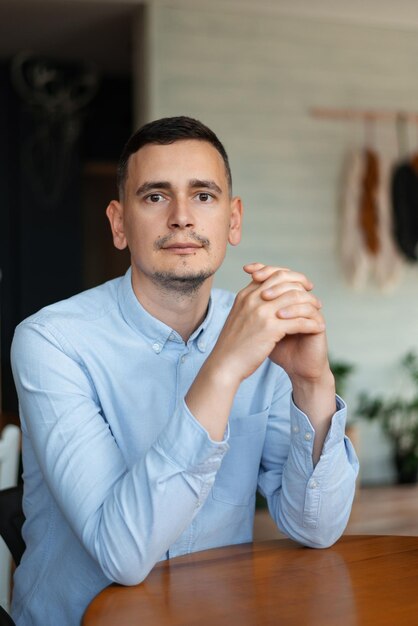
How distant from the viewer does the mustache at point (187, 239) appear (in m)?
1.42

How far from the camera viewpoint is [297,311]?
4.14 feet

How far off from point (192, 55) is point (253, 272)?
4196mm

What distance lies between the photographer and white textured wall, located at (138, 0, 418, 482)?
5203 millimetres

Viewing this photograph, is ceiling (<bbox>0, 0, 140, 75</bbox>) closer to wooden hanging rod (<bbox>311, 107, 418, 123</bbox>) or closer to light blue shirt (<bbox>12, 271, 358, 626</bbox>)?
wooden hanging rod (<bbox>311, 107, 418, 123</bbox>)

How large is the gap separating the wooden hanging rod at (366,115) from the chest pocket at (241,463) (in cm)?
424

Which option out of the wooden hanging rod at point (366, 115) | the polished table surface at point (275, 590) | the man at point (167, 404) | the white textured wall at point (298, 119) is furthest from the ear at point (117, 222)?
the wooden hanging rod at point (366, 115)

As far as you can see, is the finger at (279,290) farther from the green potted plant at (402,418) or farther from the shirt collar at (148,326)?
the green potted plant at (402,418)

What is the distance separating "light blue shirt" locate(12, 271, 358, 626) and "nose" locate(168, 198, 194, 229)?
0.17m

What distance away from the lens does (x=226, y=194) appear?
1.53 meters

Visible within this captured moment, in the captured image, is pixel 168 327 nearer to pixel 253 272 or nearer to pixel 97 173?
pixel 253 272

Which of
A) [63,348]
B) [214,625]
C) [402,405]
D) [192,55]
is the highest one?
[192,55]

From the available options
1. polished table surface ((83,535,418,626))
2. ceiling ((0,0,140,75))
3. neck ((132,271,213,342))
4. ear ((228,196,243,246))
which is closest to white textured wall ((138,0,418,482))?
ceiling ((0,0,140,75))

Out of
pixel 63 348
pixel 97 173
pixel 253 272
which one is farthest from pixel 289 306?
pixel 97 173

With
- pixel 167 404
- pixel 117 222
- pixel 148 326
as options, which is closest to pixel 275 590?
pixel 167 404
